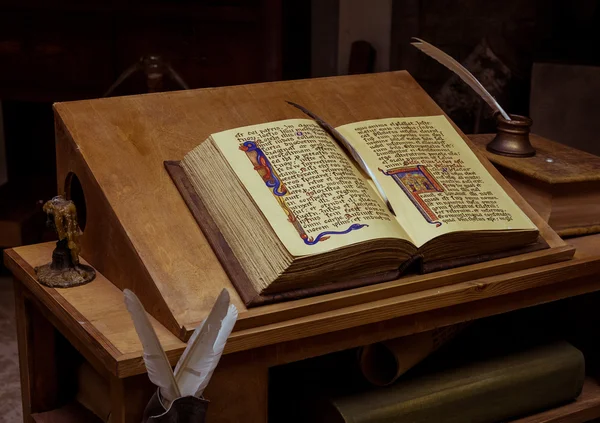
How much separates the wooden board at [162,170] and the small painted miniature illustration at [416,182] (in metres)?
0.16

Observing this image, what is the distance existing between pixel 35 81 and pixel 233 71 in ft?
2.67

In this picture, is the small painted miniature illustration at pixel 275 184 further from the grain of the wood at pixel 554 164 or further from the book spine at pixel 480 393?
the grain of the wood at pixel 554 164

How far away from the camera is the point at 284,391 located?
1656 millimetres

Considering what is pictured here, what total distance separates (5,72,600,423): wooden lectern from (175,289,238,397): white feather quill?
42mm

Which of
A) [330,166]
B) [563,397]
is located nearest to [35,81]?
[330,166]

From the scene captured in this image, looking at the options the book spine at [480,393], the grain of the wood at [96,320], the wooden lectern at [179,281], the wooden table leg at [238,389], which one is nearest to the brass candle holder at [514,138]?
the wooden lectern at [179,281]

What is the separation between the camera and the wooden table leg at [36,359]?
1.53 m

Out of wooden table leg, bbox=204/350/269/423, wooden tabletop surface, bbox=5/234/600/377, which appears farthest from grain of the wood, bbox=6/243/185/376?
wooden table leg, bbox=204/350/269/423

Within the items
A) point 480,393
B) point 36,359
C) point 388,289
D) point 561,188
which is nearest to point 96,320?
point 36,359

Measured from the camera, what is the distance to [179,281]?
4.18ft

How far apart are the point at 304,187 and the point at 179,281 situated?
0.27 meters

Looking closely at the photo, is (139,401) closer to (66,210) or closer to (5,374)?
(66,210)

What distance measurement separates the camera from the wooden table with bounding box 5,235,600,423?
47.7 inches

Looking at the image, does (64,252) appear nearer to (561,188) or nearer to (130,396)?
(130,396)
